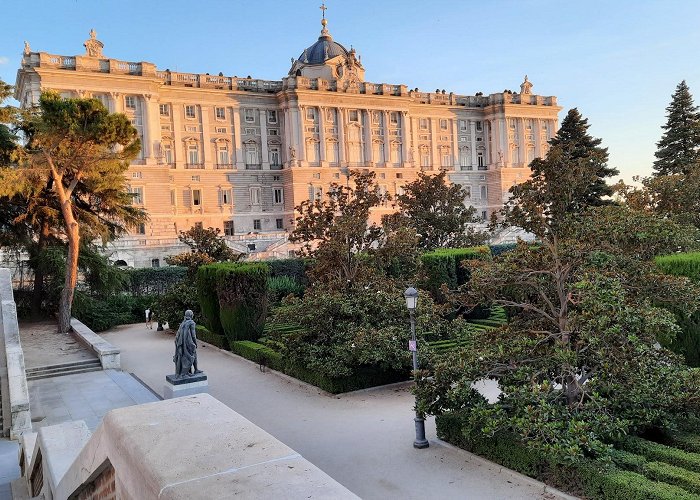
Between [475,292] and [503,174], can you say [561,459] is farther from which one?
[503,174]

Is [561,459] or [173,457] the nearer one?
[173,457]

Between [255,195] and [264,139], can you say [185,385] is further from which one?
[264,139]

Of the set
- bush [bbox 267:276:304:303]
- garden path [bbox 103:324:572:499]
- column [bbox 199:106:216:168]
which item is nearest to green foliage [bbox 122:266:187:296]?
bush [bbox 267:276:304:303]

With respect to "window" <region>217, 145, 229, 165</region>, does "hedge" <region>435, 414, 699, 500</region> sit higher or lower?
lower

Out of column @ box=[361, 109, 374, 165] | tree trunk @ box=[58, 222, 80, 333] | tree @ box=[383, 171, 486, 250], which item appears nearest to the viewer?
tree trunk @ box=[58, 222, 80, 333]

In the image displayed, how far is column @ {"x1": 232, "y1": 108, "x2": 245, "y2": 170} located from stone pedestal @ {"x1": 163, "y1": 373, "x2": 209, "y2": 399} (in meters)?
48.2

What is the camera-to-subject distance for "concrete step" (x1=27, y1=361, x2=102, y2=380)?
16.5m

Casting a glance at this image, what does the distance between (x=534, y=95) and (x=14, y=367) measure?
72.1 m

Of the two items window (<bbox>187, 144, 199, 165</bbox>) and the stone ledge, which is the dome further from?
the stone ledge

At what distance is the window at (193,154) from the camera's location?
5694 cm

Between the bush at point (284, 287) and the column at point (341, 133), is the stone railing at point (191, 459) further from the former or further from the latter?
the column at point (341, 133)

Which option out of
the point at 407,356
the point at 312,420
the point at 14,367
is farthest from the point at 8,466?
the point at 407,356

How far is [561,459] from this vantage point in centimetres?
759

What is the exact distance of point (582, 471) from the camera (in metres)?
7.53
